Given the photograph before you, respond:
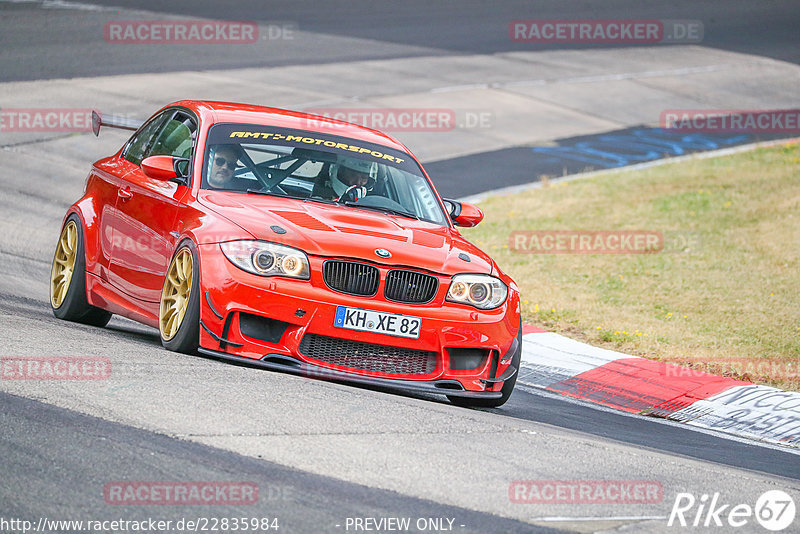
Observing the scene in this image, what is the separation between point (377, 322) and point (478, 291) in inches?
29.4

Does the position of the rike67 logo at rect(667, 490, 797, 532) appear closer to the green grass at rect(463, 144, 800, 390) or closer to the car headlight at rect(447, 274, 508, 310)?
the car headlight at rect(447, 274, 508, 310)

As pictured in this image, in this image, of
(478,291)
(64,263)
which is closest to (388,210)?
(478,291)

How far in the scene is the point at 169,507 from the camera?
465cm

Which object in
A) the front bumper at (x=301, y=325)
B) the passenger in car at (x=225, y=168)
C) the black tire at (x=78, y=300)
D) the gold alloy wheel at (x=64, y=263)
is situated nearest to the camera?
the front bumper at (x=301, y=325)

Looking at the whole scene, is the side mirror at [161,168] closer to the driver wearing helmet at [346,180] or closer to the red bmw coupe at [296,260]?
the red bmw coupe at [296,260]

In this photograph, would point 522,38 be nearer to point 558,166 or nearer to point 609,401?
point 558,166

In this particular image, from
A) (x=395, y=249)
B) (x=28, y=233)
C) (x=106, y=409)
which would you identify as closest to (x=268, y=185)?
(x=395, y=249)

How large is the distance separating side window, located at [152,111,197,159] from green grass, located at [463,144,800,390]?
4.33 m

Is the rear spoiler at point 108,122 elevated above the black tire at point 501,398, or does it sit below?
above

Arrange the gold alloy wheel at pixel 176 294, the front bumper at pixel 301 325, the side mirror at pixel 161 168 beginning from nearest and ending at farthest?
the front bumper at pixel 301 325
the gold alloy wheel at pixel 176 294
the side mirror at pixel 161 168

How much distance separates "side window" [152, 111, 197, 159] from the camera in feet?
27.6

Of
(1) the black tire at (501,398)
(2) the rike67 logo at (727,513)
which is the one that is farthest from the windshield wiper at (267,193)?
(2) the rike67 logo at (727,513)

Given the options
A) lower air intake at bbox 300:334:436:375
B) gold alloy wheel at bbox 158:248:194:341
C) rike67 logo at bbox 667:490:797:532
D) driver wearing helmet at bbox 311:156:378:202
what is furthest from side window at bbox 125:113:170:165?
rike67 logo at bbox 667:490:797:532

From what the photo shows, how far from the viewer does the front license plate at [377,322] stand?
22.8 ft
